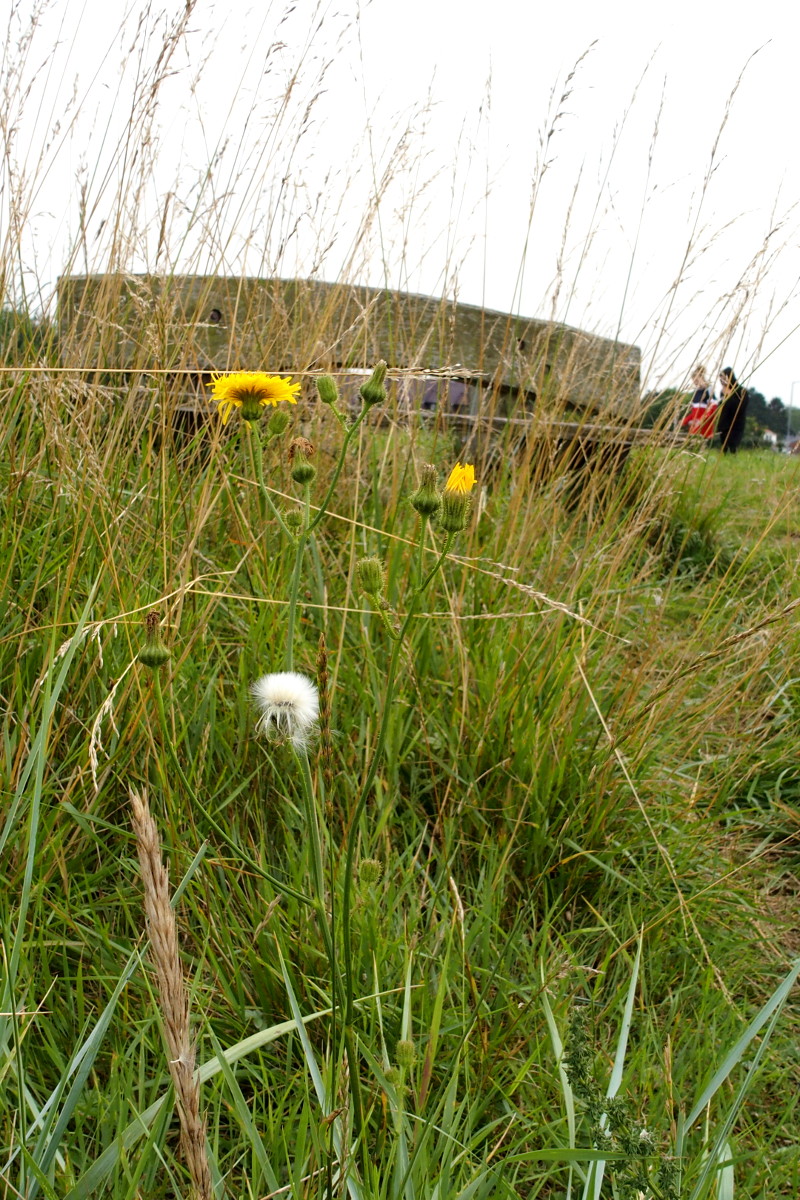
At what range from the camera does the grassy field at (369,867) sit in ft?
3.01

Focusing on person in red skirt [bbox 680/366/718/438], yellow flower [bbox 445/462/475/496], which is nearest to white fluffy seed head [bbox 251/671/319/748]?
yellow flower [bbox 445/462/475/496]

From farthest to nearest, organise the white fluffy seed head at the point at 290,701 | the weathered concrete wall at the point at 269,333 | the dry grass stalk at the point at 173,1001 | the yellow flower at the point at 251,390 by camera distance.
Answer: the weathered concrete wall at the point at 269,333, the yellow flower at the point at 251,390, the white fluffy seed head at the point at 290,701, the dry grass stalk at the point at 173,1001

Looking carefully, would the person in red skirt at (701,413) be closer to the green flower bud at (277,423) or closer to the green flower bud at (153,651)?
the green flower bud at (277,423)

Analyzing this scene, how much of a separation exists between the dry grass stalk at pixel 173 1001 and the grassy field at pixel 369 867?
0.12 feet

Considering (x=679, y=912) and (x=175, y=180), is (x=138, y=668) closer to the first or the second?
(x=679, y=912)

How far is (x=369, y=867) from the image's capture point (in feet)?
3.17

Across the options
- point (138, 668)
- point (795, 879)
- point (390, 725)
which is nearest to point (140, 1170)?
point (138, 668)

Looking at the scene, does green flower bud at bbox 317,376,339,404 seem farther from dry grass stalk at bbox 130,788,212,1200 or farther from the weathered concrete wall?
dry grass stalk at bbox 130,788,212,1200

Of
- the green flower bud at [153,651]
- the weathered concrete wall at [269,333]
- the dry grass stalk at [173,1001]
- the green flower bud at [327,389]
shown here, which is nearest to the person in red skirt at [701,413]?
the weathered concrete wall at [269,333]

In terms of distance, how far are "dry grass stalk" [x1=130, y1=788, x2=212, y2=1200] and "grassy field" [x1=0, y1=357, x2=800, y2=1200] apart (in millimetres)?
38

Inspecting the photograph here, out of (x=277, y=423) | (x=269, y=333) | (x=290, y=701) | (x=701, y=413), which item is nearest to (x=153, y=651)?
(x=290, y=701)

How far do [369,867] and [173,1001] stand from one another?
1.70 ft

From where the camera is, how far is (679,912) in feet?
5.08

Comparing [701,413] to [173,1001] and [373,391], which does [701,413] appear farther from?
[173,1001]
